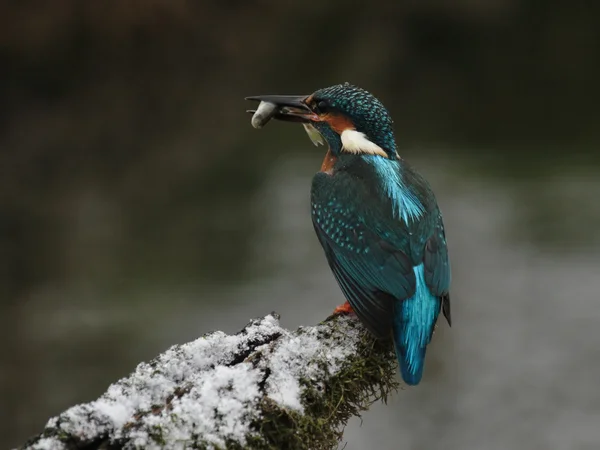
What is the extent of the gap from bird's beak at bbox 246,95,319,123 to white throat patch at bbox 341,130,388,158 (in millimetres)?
128

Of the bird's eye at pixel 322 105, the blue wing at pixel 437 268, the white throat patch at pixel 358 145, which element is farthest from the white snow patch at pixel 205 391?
the bird's eye at pixel 322 105

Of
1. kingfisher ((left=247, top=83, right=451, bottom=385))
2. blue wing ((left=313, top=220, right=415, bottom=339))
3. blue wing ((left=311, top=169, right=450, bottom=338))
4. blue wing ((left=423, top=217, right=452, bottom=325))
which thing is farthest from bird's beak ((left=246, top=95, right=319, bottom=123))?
blue wing ((left=423, top=217, right=452, bottom=325))

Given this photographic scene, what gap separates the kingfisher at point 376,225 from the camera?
1.57m

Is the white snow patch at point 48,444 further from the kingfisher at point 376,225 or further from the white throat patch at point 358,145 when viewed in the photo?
the white throat patch at point 358,145

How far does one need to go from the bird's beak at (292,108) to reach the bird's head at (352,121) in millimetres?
11

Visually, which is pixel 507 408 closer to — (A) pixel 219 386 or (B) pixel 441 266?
(B) pixel 441 266

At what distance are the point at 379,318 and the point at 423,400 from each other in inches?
81.8

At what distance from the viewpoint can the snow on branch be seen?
3.67 ft

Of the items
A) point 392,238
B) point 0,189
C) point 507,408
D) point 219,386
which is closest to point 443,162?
point 507,408

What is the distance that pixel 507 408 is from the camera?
3.47 meters

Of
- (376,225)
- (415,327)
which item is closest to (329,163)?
(376,225)

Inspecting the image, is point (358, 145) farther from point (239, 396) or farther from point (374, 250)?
point (239, 396)

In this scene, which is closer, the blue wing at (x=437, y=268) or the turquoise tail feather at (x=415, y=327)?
the turquoise tail feather at (x=415, y=327)

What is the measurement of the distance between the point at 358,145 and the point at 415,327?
0.58 metres
